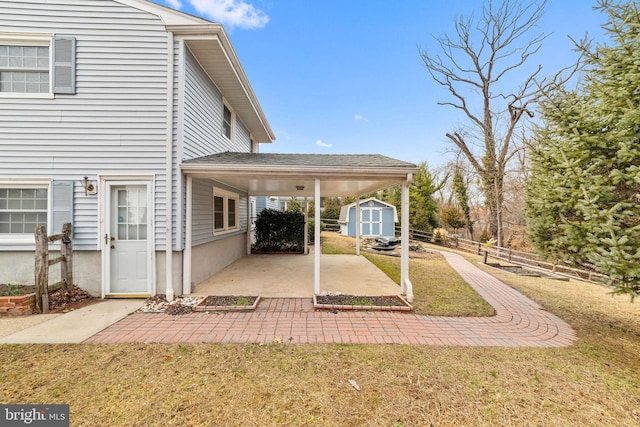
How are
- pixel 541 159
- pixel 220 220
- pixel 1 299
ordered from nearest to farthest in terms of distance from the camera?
pixel 1 299 → pixel 541 159 → pixel 220 220

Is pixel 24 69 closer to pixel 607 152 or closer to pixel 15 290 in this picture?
pixel 15 290

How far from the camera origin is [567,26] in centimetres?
1166

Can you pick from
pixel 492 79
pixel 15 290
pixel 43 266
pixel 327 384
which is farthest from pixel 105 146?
pixel 492 79

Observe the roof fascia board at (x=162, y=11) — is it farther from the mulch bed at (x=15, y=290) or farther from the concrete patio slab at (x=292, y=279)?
the mulch bed at (x=15, y=290)

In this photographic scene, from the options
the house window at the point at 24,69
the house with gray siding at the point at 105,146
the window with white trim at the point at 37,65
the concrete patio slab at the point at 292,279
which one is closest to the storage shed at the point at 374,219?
the concrete patio slab at the point at 292,279

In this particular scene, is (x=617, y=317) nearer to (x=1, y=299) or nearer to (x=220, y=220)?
(x=220, y=220)

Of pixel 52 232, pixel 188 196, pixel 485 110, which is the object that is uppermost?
pixel 485 110

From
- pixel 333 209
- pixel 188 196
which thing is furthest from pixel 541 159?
pixel 333 209

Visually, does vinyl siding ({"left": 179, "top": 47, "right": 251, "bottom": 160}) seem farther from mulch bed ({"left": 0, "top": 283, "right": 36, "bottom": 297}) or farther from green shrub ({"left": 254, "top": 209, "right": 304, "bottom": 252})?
green shrub ({"left": 254, "top": 209, "right": 304, "bottom": 252})

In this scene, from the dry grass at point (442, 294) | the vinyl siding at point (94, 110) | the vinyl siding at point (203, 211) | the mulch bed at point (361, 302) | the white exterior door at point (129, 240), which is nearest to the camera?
the mulch bed at point (361, 302)

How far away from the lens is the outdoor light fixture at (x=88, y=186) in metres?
5.18

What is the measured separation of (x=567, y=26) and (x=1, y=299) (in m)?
21.0

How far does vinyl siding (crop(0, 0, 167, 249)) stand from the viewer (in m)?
5.11

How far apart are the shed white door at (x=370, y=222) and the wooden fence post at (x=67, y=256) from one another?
17.5m
